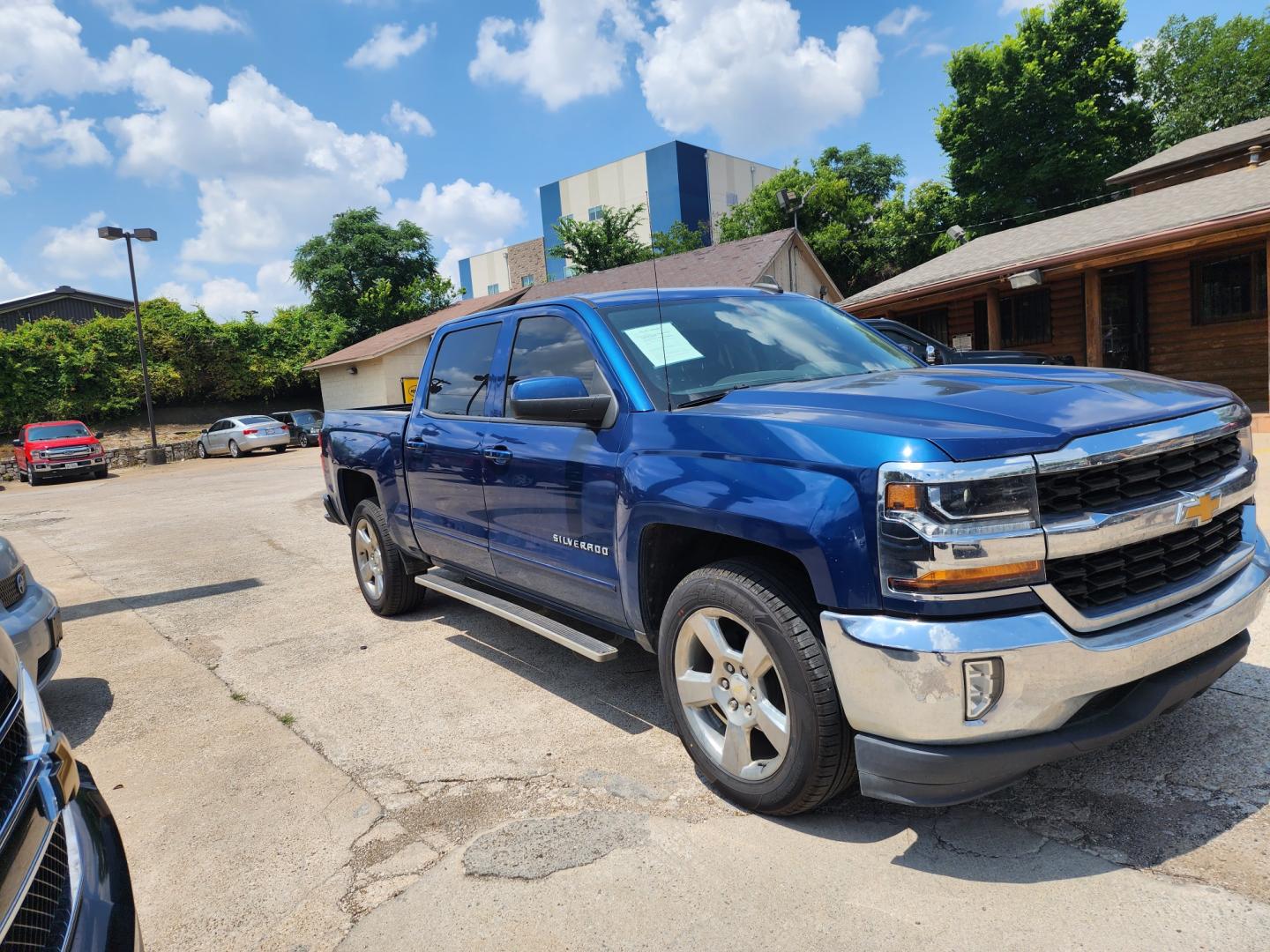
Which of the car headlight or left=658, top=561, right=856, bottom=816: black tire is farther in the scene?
left=658, top=561, right=856, bottom=816: black tire

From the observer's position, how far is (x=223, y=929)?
99.4 inches

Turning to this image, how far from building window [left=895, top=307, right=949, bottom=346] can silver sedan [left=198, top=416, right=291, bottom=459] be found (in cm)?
2089

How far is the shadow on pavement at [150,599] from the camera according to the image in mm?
6707

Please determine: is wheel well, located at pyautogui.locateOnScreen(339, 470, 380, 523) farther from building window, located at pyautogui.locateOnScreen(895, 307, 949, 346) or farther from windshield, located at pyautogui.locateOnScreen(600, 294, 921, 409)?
building window, located at pyautogui.locateOnScreen(895, 307, 949, 346)

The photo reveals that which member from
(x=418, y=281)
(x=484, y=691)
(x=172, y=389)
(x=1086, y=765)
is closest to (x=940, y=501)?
(x=1086, y=765)

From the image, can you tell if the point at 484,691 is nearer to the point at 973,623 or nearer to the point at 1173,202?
the point at 973,623

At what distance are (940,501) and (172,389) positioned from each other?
35.9 meters

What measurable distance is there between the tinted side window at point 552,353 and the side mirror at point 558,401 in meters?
0.21

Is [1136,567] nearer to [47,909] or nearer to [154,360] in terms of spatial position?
[47,909]

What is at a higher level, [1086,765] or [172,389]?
[172,389]

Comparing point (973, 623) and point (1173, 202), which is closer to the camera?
point (973, 623)

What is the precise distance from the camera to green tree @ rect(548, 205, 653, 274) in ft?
112

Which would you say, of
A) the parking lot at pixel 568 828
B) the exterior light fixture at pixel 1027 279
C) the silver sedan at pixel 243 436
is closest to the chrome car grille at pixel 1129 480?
the parking lot at pixel 568 828

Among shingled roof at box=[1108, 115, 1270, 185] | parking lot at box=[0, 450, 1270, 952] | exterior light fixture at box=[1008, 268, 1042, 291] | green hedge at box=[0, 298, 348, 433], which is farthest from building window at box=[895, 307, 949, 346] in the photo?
green hedge at box=[0, 298, 348, 433]
